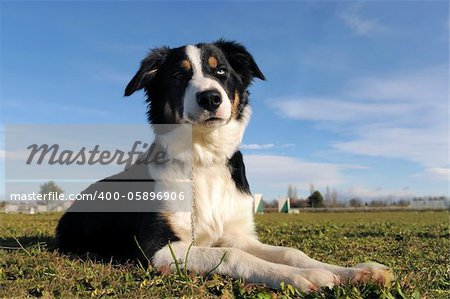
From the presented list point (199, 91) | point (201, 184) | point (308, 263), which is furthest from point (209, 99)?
→ point (308, 263)

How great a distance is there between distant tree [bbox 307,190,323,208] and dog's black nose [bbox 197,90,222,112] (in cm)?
6369

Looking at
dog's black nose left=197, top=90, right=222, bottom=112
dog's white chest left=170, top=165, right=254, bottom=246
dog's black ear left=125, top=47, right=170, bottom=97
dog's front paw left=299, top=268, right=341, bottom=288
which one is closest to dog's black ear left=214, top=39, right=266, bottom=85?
dog's black ear left=125, top=47, right=170, bottom=97

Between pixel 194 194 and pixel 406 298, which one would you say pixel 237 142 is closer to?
pixel 194 194

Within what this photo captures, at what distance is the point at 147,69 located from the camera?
5891mm

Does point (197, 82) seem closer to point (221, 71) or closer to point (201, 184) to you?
point (221, 71)

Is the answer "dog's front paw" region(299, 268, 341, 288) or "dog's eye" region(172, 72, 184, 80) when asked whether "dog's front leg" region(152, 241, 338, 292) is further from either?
"dog's eye" region(172, 72, 184, 80)

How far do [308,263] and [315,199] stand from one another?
66.2m

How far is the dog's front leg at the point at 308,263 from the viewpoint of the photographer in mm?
3576

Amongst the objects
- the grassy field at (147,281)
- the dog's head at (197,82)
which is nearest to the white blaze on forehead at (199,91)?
the dog's head at (197,82)

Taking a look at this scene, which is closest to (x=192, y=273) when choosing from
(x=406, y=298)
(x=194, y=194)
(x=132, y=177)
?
(x=194, y=194)

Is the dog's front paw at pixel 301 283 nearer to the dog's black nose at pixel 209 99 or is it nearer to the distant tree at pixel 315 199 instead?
the dog's black nose at pixel 209 99

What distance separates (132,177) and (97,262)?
1.33 metres

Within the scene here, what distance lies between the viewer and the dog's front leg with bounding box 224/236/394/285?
358 centimetres

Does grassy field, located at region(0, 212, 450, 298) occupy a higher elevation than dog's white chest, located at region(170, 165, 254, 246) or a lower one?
lower
